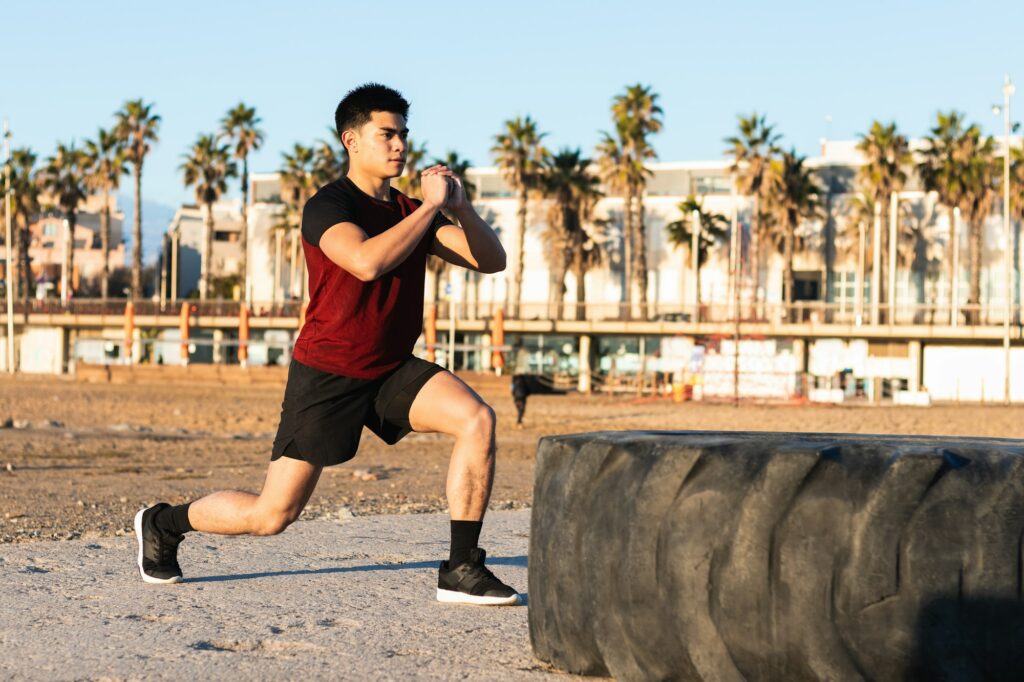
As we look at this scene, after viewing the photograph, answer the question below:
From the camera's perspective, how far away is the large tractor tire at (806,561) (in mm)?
3371

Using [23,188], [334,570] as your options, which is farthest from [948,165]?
[334,570]

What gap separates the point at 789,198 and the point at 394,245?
196 feet

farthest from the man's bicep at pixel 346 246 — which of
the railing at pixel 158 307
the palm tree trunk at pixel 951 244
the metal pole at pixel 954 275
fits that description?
the railing at pixel 158 307

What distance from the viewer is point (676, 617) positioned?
3.69 meters

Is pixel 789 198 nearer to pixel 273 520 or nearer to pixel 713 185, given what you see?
pixel 713 185

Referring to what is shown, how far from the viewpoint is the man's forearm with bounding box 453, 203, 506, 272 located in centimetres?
500

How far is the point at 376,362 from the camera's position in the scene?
5.00m

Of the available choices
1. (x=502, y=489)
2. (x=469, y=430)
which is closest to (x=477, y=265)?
(x=469, y=430)

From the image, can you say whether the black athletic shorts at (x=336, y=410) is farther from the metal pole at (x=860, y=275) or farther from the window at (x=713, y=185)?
the window at (x=713, y=185)

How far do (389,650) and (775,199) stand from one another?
5972cm

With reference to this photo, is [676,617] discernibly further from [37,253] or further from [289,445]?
[37,253]

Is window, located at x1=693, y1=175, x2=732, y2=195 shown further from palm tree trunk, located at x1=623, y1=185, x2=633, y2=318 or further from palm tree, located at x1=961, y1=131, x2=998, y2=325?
palm tree, located at x1=961, y1=131, x2=998, y2=325

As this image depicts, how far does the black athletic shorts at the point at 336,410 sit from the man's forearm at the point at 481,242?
435mm

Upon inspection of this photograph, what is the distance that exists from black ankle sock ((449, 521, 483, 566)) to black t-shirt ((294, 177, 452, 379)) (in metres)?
0.60
